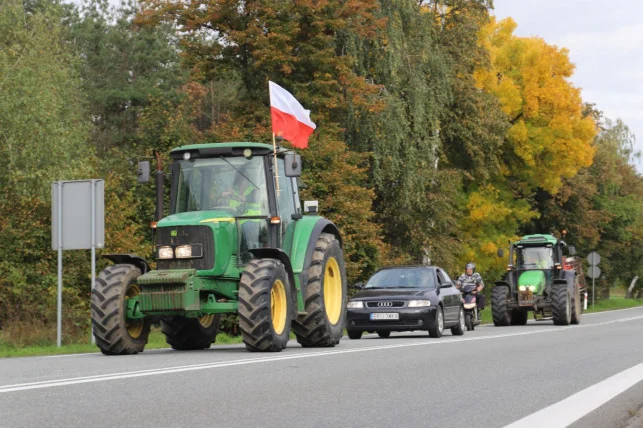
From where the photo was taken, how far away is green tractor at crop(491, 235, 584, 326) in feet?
107

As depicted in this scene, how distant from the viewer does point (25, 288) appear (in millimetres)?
29422

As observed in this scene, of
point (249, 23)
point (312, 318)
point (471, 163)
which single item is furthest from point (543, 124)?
point (312, 318)

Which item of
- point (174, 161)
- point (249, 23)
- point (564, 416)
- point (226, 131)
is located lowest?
point (564, 416)

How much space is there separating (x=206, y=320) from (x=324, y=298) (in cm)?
184

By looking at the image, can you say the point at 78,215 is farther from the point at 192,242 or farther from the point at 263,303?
the point at 263,303

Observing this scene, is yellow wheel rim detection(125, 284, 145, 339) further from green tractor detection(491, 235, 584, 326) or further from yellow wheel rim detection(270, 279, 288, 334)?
green tractor detection(491, 235, 584, 326)

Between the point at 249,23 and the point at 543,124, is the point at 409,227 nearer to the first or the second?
the point at 249,23

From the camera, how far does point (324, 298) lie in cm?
1750

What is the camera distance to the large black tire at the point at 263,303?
14799mm

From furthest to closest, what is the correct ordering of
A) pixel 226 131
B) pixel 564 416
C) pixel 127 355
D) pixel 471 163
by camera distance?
pixel 471 163 → pixel 226 131 → pixel 127 355 → pixel 564 416

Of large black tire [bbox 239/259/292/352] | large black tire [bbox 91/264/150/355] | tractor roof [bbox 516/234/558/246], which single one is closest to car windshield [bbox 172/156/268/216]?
large black tire [bbox 239/259/292/352]

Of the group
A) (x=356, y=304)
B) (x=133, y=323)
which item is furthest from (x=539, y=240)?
(x=133, y=323)

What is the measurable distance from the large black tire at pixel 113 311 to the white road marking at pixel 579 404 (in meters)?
6.19

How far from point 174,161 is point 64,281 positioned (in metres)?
13.3
